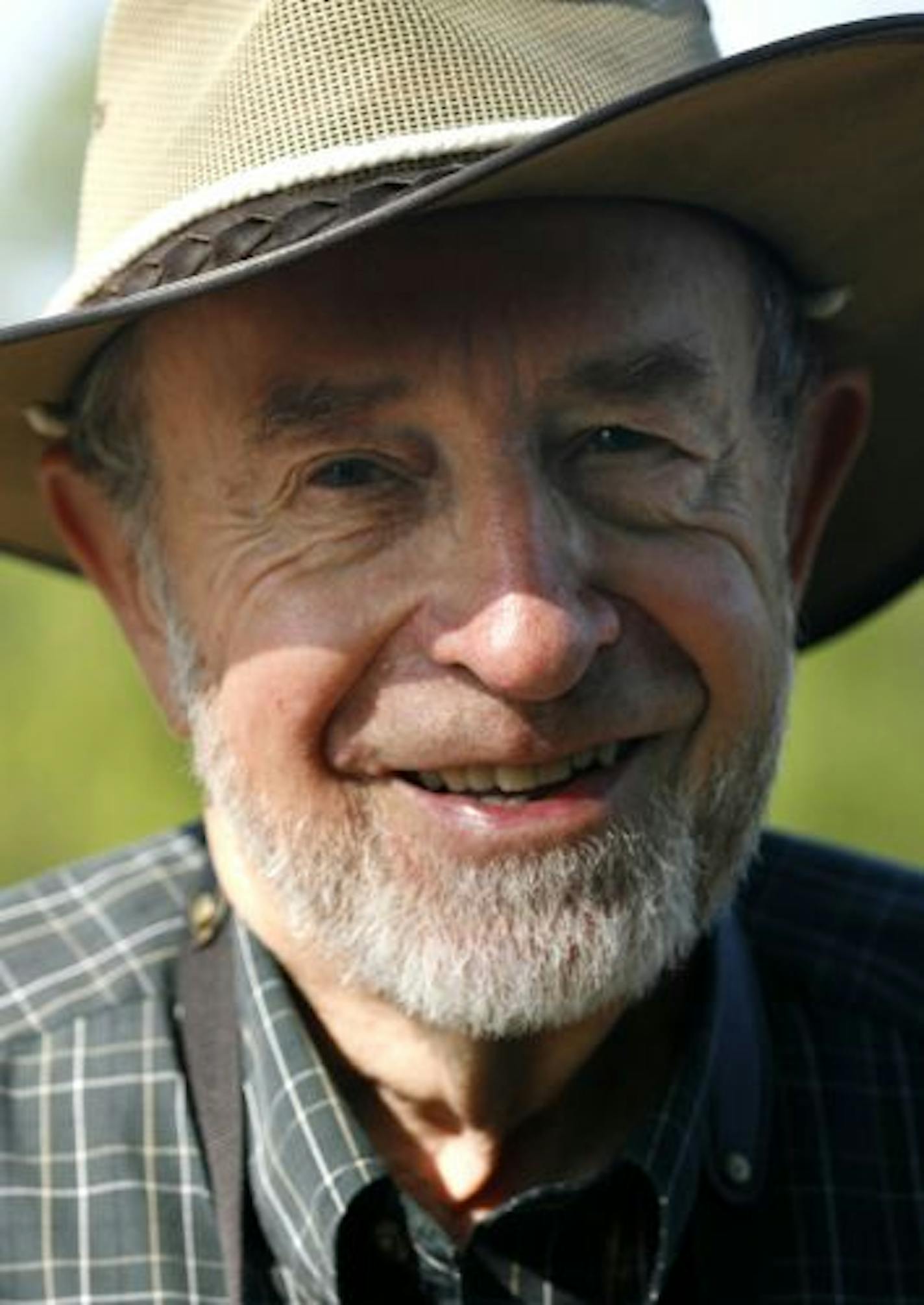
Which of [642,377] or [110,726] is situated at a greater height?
[642,377]

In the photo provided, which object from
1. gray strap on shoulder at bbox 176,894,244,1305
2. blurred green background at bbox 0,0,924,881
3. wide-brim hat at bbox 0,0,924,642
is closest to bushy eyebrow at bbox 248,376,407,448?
wide-brim hat at bbox 0,0,924,642

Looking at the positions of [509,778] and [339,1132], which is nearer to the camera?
[509,778]

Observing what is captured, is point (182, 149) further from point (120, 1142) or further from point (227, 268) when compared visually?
point (120, 1142)

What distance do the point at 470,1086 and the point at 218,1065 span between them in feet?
0.97

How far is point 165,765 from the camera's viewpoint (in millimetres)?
8836

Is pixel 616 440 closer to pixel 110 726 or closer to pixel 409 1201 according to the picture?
pixel 409 1201

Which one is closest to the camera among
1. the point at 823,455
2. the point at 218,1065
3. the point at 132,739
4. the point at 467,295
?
the point at 467,295

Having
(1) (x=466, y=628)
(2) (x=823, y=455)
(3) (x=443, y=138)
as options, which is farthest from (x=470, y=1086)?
(3) (x=443, y=138)

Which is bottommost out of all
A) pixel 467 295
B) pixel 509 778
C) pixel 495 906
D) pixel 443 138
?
pixel 495 906

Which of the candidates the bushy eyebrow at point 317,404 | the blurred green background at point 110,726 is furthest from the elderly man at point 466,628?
the blurred green background at point 110,726

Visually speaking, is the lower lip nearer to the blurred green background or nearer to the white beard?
the white beard

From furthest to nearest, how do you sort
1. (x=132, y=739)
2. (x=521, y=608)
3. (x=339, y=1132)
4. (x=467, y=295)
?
(x=132, y=739) < (x=339, y=1132) < (x=467, y=295) < (x=521, y=608)

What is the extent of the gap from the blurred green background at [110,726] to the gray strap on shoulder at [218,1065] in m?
4.55

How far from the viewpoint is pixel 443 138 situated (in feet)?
9.48
